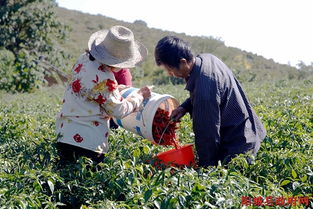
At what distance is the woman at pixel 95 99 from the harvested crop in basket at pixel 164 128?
494 mm

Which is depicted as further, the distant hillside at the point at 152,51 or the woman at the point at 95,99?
the distant hillside at the point at 152,51

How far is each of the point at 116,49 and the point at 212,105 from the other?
34.0 inches

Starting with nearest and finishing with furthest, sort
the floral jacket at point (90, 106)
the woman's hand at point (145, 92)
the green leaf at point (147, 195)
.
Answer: the green leaf at point (147, 195) < the floral jacket at point (90, 106) < the woman's hand at point (145, 92)

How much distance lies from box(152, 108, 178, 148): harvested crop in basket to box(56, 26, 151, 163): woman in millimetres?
494

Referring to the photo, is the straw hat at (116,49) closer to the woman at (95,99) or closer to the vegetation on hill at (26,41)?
the woman at (95,99)

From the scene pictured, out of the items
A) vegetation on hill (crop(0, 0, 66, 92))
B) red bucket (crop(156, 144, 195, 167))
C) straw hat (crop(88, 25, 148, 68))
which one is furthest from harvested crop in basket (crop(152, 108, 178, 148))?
vegetation on hill (crop(0, 0, 66, 92))

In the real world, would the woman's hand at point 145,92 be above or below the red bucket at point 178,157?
above

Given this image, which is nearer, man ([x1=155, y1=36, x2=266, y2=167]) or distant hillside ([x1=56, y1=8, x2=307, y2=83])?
man ([x1=155, y1=36, x2=266, y2=167])

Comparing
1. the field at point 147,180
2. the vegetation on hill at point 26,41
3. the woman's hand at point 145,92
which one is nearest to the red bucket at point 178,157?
the field at point 147,180

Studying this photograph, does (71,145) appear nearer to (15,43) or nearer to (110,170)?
(110,170)

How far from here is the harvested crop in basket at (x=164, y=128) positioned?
13.8 feet

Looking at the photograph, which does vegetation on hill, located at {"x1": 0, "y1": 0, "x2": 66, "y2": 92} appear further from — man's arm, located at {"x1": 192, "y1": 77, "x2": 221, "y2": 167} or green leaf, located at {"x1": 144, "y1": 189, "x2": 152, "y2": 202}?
green leaf, located at {"x1": 144, "y1": 189, "x2": 152, "y2": 202}

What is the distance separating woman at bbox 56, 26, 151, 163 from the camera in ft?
11.7

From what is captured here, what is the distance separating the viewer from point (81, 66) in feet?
12.0
